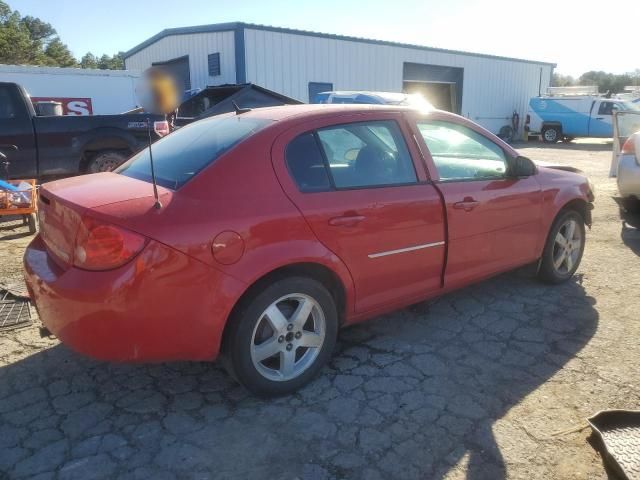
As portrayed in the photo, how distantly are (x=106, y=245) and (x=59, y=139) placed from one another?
620cm

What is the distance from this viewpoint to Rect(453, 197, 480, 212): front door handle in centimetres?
341

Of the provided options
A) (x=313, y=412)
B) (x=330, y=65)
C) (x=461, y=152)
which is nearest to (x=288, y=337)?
(x=313, y=412)

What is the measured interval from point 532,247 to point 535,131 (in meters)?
21.0

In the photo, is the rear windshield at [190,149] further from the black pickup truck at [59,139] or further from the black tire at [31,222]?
the black pickup truck at [59,139]

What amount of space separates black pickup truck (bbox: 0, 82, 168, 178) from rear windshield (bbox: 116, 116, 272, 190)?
16.3 ft

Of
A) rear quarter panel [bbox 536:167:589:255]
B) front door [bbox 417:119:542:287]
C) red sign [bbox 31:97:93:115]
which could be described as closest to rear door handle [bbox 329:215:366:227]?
front door [bbox 417:119:542:287]

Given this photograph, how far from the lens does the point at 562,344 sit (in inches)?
135

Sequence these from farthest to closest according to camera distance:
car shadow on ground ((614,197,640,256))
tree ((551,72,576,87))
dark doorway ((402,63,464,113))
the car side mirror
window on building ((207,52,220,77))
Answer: tree ((551,72,576,87)) < dark doorway ((402,63,464,113)) < window on building ((207,52,220,77)) < car shadow on ground ((614,197,640,256)) < the car side mirror

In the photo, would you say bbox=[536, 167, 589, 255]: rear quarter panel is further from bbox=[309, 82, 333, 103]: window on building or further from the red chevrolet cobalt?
bbox=[309, 82, 333, 103]: window on building

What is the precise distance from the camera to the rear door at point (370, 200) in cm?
280

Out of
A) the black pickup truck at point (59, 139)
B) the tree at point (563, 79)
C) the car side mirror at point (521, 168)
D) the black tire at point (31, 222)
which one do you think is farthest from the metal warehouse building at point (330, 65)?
the tree at point (563, 79)

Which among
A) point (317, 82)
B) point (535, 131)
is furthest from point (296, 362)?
point (535, 131)

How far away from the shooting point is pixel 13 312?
3.89 m

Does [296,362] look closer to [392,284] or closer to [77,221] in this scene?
[392,284]
